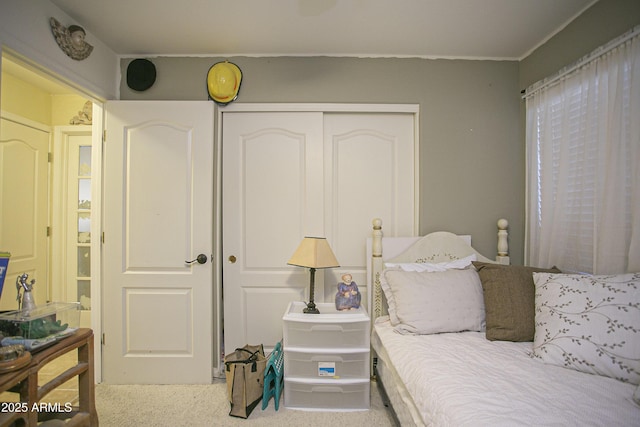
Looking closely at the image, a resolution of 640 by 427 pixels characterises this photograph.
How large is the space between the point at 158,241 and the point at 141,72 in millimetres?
1327

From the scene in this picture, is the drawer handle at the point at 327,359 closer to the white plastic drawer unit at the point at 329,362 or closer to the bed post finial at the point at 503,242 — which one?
the white plastic drawer unit at the point at 329,362

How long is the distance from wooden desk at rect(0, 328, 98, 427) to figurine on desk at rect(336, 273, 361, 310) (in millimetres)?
1433

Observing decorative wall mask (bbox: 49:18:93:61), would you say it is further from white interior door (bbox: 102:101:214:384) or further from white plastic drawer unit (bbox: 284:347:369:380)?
white plastic drawer unit (bbox: 284:347:369:380)

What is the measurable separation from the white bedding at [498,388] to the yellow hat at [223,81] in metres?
2.11

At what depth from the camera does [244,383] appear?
6.02ft

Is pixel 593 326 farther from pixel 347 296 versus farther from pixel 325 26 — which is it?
pixel 325 26

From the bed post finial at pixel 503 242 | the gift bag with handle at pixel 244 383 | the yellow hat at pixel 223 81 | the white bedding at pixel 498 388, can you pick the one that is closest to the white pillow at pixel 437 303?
Answer: the white bedding at pixel 498 388

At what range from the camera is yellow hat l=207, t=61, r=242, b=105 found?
2234mm

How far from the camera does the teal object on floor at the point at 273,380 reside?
6.19ft

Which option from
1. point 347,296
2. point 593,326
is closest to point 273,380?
point 347,296

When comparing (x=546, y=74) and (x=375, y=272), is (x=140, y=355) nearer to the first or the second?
(x=375, y=272)

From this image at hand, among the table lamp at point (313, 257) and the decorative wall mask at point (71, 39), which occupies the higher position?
the decorative wall mask at point (71, 39)

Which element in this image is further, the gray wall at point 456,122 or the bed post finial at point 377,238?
the gray wall at point 456,122

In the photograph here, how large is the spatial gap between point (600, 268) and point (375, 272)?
4.16 ft
